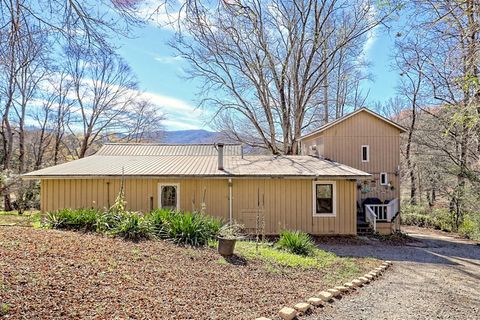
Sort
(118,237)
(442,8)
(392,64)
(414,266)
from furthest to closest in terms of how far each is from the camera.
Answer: (392,64)
(414,266)
(118,237)
(442,8)

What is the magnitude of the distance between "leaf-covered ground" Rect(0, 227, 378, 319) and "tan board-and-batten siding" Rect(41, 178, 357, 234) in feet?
15.1

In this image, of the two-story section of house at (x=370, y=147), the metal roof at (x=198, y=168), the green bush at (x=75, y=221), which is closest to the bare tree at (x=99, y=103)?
the metal roof at (x=198, y=168)

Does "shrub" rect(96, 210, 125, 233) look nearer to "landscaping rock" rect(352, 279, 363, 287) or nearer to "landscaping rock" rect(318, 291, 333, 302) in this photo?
"landscaping rock" rect(318, 291, 333, 302)

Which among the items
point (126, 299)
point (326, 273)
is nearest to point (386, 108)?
point (326, 273)

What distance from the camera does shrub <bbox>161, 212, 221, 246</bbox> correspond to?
763cm

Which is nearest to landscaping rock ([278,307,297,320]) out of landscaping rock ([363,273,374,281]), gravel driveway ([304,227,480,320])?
gravel driveway ([304,227,480,320])

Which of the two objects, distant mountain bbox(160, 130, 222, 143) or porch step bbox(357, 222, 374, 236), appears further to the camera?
distant mountain bbox(160, 130, 222, 143)

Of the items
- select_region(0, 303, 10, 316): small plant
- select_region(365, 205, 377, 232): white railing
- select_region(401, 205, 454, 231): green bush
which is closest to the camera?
select_region(0, 303, 10, 316): small plant

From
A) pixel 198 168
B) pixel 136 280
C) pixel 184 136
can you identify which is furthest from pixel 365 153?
pixel 184 136

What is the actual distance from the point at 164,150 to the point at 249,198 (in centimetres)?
753

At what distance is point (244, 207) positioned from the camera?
39.0ft

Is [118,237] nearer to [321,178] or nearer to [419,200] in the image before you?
[321,178]

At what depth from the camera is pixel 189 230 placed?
7.72m

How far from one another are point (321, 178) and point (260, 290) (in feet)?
23.4
